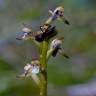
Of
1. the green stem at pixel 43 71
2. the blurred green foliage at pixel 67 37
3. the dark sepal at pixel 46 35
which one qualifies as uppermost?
the blurred green foliage at pixel 67 37

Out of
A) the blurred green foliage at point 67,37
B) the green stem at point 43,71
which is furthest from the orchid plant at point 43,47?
the blurred green foliage at point 67,37

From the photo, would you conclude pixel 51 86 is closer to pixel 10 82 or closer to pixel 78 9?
pixel 10 82

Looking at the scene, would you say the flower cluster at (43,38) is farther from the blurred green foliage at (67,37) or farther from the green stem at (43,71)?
the blurred green foliage at (67,37)

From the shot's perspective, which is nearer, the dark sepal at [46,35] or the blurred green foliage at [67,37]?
the dark sepal at [46,35]

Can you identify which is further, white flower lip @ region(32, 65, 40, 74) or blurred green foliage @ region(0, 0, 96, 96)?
blurred green foliage @ region(0, 0, 96, 96)

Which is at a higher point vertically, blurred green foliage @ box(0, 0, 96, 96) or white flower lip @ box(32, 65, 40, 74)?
blurred green foliage @ box(0, 0, 96, 96)

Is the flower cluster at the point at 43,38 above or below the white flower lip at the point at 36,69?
above

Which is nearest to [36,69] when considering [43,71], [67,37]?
[43,71]

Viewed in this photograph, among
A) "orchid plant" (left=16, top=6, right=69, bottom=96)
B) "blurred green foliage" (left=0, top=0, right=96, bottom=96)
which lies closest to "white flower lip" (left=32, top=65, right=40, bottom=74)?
"orchid plant" (left=16, top=6, right=69, bottom=96)

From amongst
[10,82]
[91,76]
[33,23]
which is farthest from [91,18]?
[10,82]

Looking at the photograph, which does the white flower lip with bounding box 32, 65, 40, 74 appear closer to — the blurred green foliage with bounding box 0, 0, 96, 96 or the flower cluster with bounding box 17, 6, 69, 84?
the flower cluster with bounding box 17, 6, 69, 84

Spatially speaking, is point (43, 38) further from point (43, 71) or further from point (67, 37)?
point (67, 37)
